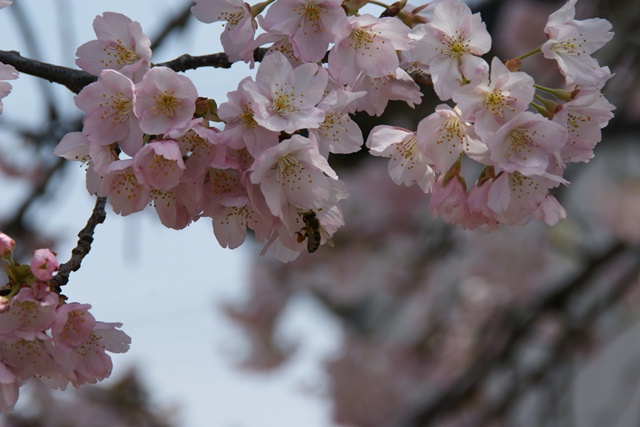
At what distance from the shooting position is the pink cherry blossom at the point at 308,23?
0.71 m

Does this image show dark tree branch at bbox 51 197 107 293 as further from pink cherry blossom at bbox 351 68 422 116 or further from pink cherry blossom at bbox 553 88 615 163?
pink cherry blossom at bbox 553 88 615 163

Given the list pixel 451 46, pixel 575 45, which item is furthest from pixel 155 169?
pixel 575 45

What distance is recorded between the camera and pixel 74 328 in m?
0.70

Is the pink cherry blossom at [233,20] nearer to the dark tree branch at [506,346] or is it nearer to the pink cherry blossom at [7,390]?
the pink cherry blossom at [7,390]

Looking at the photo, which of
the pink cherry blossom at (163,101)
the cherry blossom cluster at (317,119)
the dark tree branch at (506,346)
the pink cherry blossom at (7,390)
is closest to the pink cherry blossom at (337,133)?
the cherry blossom cluster at (317,119)

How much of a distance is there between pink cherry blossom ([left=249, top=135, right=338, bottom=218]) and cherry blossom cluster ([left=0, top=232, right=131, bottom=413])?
0.56ft

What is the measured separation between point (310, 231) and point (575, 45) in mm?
277

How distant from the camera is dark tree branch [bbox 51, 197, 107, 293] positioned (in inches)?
27.5

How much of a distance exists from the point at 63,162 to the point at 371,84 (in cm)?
129

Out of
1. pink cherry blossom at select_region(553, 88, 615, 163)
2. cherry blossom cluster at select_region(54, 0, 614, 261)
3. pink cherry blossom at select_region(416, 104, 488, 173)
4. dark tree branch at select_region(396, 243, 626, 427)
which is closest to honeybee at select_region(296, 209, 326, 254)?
cherry blossom cluster at select_region(54, 0, 614, 261)

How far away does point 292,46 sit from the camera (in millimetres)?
728

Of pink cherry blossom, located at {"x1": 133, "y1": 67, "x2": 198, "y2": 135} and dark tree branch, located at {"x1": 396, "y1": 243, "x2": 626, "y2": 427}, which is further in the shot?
dark tree branch, located at {"x1": 396, "y1": 243, "x2": 626, "y2": 427}

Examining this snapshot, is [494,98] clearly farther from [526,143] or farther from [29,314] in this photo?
[29,314]

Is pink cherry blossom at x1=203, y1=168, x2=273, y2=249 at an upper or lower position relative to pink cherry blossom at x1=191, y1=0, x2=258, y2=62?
lower
